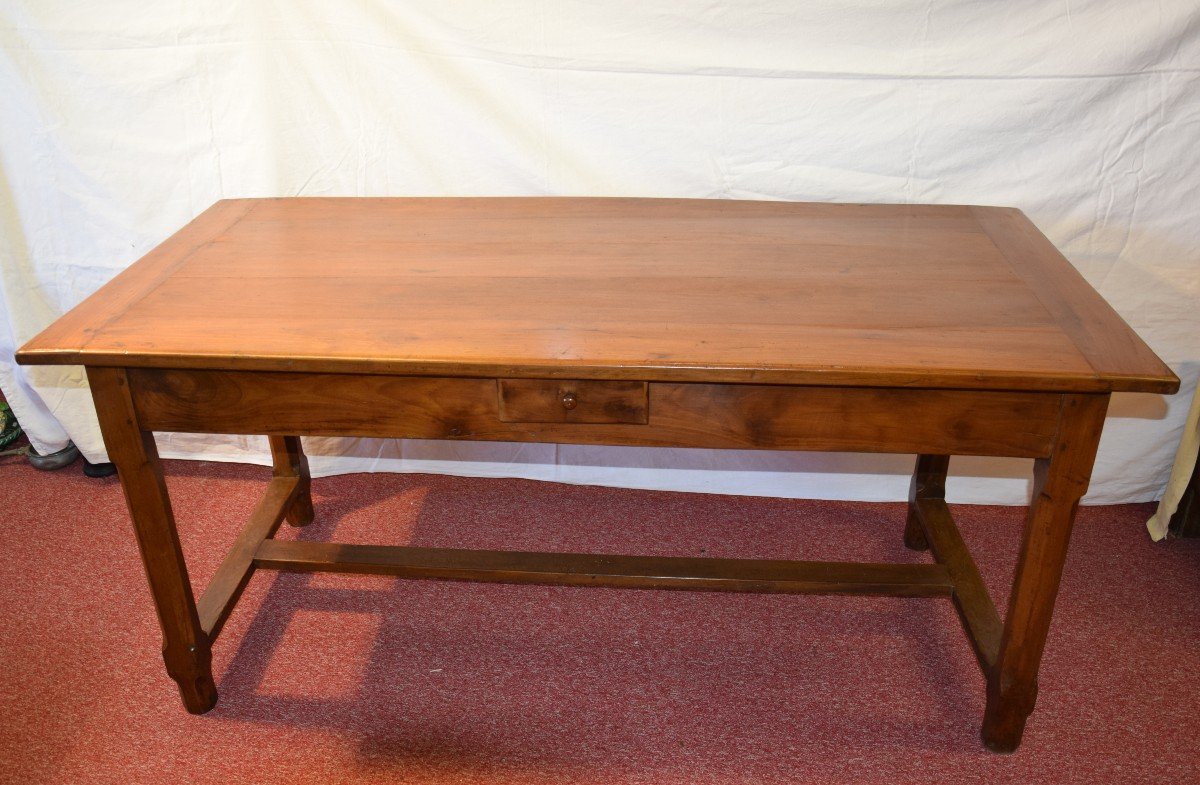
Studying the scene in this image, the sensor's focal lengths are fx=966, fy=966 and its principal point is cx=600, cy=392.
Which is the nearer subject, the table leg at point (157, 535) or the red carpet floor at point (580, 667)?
the table leg at point (157, 535)

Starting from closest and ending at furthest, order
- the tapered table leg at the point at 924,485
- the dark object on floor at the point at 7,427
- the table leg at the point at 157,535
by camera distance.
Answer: the table leg at the point at 157,535 → the tapered table leg at the point at 924,485 → the dark object on floor at the point at 7,427

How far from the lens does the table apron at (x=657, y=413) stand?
4.94 ft

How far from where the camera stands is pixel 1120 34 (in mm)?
2125

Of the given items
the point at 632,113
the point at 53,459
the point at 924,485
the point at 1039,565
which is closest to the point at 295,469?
the point at 53,459

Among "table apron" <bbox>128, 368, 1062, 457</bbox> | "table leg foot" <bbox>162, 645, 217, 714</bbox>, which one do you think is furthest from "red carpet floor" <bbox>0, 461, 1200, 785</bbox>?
"table apron" <bbox>128, 368, 1062, 457</bbox>

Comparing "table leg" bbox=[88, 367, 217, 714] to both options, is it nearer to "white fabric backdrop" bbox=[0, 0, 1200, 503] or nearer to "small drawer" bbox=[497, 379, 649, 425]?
"small drawer" bbox=[497, 379, 649, 425]

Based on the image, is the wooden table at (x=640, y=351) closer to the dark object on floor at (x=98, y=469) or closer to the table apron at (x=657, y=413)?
the table apron at (x=657, y=413)

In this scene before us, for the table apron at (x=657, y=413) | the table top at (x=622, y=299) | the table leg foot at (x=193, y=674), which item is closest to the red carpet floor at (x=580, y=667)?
the table leg foot at (x=193, y=674)

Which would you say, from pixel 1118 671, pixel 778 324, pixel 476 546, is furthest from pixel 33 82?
pixel 1118 671

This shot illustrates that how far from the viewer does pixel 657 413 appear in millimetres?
1536

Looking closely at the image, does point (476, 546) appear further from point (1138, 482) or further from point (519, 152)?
point (1138, 482)

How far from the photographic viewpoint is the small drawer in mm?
1511

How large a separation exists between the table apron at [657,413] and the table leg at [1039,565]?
0.13 feet

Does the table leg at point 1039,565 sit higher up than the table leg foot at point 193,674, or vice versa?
the table leg at point 1039,565
